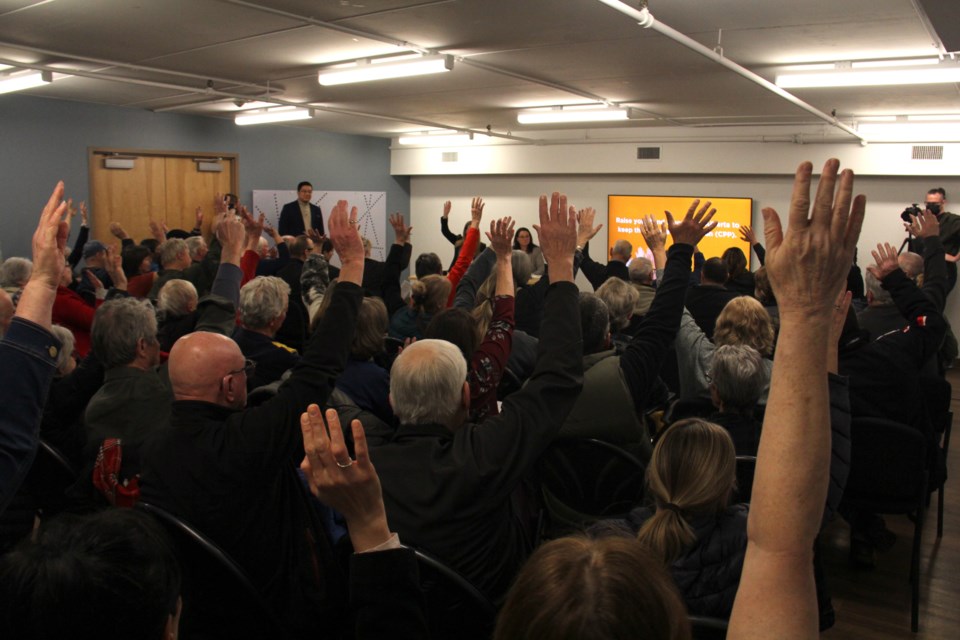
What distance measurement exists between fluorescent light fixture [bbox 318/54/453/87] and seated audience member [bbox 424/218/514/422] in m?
2.64

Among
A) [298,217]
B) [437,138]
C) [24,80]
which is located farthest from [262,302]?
[437,138]

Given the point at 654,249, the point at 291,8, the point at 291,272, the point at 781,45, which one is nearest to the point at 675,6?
the point at 781,45

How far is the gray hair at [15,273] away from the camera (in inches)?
175

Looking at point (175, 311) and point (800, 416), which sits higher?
point (800, 416)

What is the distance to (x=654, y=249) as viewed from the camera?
342 centimetres

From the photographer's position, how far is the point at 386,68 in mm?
5828

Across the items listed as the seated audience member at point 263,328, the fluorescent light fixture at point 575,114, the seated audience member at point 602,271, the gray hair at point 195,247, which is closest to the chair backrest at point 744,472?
the seated audience member at point 263,328

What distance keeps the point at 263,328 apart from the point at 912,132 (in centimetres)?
870

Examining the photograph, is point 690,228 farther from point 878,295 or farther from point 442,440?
point 878,295

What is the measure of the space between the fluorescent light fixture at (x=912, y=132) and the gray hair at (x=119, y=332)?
9195 mm

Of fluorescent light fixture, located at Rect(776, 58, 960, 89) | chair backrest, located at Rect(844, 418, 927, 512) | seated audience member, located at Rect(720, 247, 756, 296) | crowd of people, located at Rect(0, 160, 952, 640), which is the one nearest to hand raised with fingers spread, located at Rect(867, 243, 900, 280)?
crowd of people, located at Rect(0, 160, 952, 640)

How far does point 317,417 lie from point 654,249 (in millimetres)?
2654

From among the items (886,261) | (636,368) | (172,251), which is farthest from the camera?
(172,251)

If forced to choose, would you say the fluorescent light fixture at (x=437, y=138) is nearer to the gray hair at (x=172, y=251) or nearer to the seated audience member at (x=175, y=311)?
the gray hair at (x=172, y=251)
